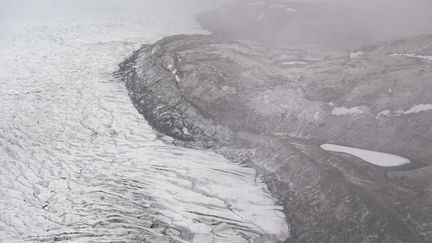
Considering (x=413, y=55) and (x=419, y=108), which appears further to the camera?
(x=413, y=55)

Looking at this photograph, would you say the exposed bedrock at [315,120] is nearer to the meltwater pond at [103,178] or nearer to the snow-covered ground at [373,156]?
the snow-covered ground at [373,156]

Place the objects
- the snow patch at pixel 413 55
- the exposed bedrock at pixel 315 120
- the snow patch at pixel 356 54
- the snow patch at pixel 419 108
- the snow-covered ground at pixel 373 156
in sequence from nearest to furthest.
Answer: the exposed bedrock at pixel 315 120 → the snow-covered ground at pixel 373 156 → the snow patch at pixel 419 108 → the snow patch at pixel 413 55 → the snow patch at pixel 356 54

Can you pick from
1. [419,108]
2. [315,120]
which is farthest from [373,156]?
[419,108]

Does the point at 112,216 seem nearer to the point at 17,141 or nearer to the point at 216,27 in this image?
the point at 17,141

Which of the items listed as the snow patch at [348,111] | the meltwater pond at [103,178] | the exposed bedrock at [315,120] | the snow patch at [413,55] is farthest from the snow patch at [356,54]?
the meltwater pond at [103,178]

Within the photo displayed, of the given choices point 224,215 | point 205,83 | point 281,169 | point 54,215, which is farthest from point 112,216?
point 205,83

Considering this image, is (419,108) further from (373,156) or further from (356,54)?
(356,54)
